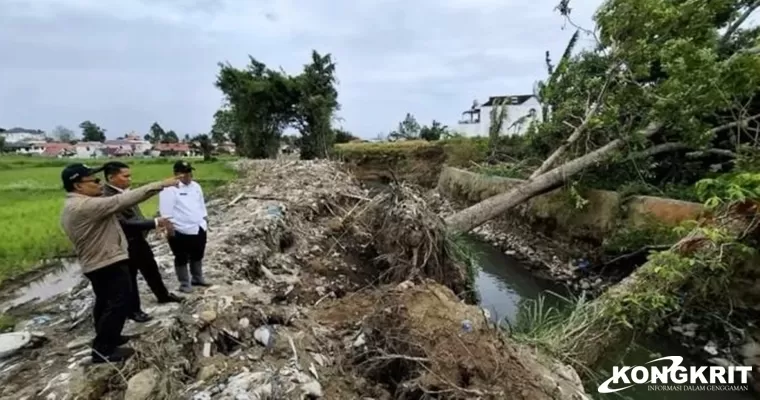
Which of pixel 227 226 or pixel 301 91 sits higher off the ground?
pixel 301 91

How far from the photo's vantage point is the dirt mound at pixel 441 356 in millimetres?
2770

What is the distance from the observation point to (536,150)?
12047 mm

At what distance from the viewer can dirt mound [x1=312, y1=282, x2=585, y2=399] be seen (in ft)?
9.09

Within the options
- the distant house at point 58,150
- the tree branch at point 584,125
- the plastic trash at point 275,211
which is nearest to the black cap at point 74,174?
the plastic trash at point 275,211

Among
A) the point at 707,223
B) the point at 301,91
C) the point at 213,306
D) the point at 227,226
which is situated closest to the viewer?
the point at 213,306

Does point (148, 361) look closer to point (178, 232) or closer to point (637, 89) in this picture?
point (178, 232)

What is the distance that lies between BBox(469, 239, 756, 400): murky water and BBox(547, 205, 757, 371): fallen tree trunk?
428 millimetres

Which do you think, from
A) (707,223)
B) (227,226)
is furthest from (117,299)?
(707,223)

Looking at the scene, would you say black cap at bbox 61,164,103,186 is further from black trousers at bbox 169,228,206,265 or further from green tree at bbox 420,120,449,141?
green tree at bbox 420,120,449,141

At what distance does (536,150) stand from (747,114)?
4.71 metres

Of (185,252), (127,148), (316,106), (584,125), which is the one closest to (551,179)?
(584,125)

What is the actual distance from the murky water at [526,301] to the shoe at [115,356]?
384 cm

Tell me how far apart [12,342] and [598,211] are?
Answer: 28.7 feet

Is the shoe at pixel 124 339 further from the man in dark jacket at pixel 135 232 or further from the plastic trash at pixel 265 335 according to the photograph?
the plastic trash at pixel 265 335
